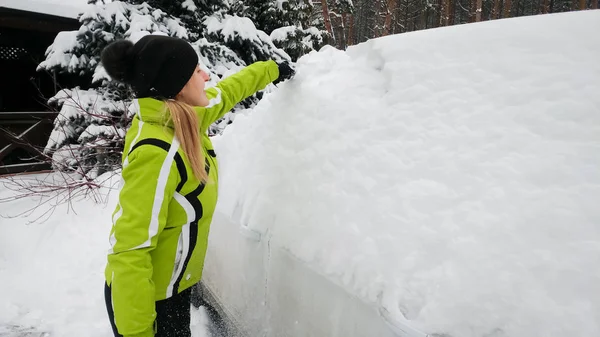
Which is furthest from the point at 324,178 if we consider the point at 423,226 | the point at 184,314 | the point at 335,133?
the point at 184,314

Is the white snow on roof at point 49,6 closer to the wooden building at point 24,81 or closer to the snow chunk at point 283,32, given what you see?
the wooden building at point 24,81

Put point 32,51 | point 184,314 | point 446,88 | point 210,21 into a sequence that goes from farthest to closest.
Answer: point 32,51, point 210,21, point 184,314, point 446,88

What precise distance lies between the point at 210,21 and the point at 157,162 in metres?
6.73

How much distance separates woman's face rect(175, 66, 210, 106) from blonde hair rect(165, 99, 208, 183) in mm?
82

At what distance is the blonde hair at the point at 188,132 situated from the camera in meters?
1.52

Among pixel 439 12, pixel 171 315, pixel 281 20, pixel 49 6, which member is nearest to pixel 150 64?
pixel 171 315

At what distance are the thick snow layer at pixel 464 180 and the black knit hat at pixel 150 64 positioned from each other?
0.69m

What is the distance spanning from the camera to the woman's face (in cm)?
166

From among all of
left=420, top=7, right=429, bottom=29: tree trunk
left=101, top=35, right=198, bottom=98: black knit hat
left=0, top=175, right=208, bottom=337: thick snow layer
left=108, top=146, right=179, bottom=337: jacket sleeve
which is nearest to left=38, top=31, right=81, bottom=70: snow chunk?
left=0, top=175, right=208, bottom=337: thick snow layer

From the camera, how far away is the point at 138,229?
135 cm

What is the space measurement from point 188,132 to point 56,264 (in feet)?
12.8

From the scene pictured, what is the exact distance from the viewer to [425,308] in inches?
41.9

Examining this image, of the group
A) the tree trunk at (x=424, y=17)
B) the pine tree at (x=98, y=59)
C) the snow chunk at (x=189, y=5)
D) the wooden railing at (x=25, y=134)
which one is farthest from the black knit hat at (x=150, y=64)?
the tree trunk at (x=424, y=17)

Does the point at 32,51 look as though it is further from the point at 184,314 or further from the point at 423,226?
the point at 423,226
